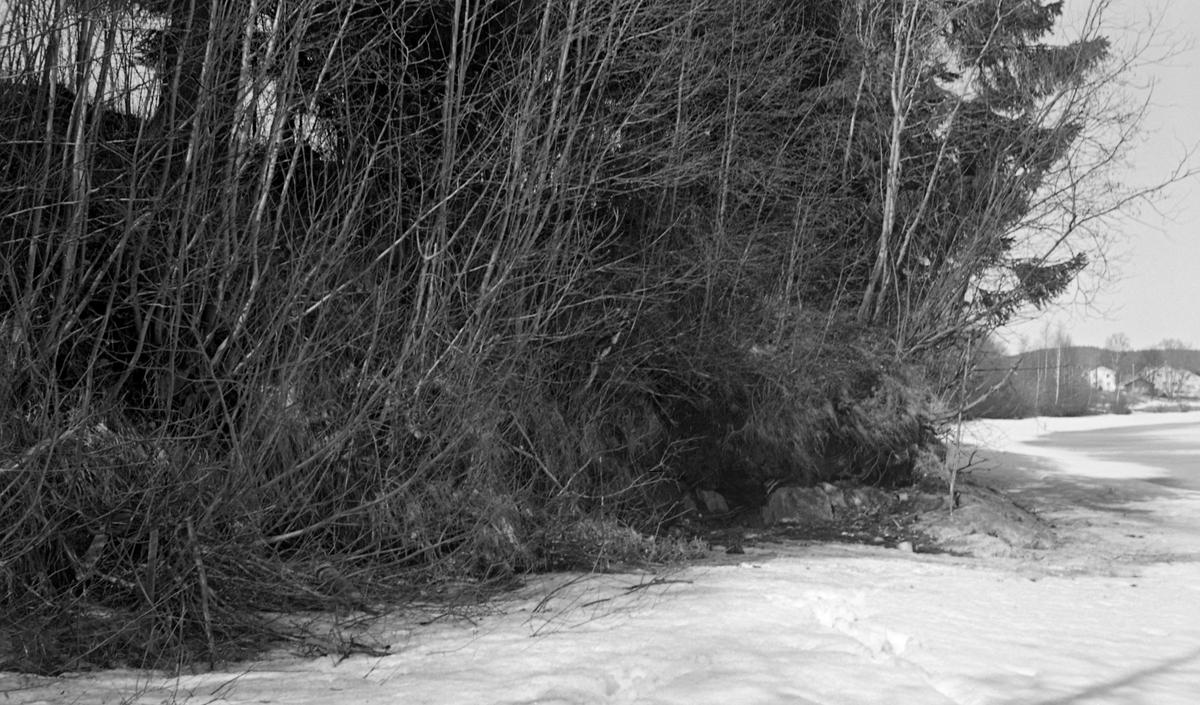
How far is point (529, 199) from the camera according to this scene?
872 cm

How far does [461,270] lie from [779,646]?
14.4 feet

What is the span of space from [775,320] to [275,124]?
330 inches

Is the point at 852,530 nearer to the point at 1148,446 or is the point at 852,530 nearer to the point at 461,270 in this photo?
the point at 461,270

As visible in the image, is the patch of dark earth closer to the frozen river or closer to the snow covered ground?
the snow covered ground

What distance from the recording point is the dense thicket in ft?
19.3

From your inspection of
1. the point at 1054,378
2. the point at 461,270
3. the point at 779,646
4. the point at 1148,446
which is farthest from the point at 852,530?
the point at 1054,378

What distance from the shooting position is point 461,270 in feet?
29.8

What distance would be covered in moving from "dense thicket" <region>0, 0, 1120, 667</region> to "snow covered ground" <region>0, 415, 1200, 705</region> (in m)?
0.69

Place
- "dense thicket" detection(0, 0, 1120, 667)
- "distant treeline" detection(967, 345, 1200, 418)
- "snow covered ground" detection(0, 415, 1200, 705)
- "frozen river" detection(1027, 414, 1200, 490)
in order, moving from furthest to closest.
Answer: "frozen river" detection(1027, 414, 1200, 490) → "distant treeline" detection(967, 345, 1200, 418) → "dense thicket" detection(0, 0, 1120, 667) → "snow covered ground" detection(0, 415, 1200, 705)

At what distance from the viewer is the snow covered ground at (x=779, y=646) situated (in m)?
Result: 5.09

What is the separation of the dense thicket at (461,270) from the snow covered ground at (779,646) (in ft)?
2.28

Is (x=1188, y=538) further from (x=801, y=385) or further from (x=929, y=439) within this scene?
(x=801, y=385)

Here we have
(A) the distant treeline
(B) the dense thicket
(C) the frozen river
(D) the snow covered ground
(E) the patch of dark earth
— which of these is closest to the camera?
(D) the snow covered ground

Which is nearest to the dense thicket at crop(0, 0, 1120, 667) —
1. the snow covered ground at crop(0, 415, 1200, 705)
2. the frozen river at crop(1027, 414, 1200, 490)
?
the snow covered ground at crop(0, 415, 1200, 705)
